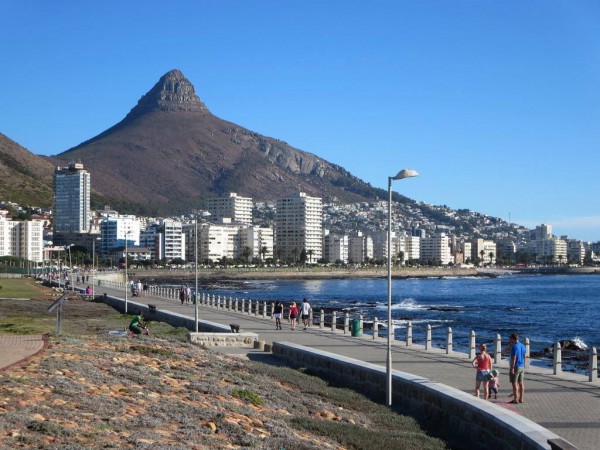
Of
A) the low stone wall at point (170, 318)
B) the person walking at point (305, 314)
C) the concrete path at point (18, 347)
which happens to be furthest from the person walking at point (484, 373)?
the person walking at point (305, 314)

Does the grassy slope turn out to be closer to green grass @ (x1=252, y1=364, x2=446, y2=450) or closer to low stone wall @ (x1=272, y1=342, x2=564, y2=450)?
green grass @ (x1=252, y1=364, x2=446, y2=450)

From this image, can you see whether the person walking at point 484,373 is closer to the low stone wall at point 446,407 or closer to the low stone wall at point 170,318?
the low stone wall at point 446,407

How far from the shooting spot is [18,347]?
19141mm

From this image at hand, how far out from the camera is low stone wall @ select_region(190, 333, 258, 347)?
2772cm

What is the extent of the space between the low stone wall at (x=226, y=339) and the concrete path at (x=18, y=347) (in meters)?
6.21

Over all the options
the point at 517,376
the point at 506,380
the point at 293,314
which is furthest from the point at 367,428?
the point at 293,314

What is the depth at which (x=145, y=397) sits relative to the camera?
14.2 m

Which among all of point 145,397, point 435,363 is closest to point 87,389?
point 145,397

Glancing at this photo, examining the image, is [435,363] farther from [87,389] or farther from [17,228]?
[17,228]

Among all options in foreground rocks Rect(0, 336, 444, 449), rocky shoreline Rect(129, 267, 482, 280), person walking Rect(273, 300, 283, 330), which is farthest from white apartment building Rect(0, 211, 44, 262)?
foreground rocks Rect(0, 336, 444, 449)

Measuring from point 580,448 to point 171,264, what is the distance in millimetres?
187495

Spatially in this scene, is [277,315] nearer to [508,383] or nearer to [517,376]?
[508,383]

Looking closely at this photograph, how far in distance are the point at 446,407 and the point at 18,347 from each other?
978cm

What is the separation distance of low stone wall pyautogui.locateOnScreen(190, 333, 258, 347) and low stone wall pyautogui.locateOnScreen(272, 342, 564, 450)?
6363 mm
